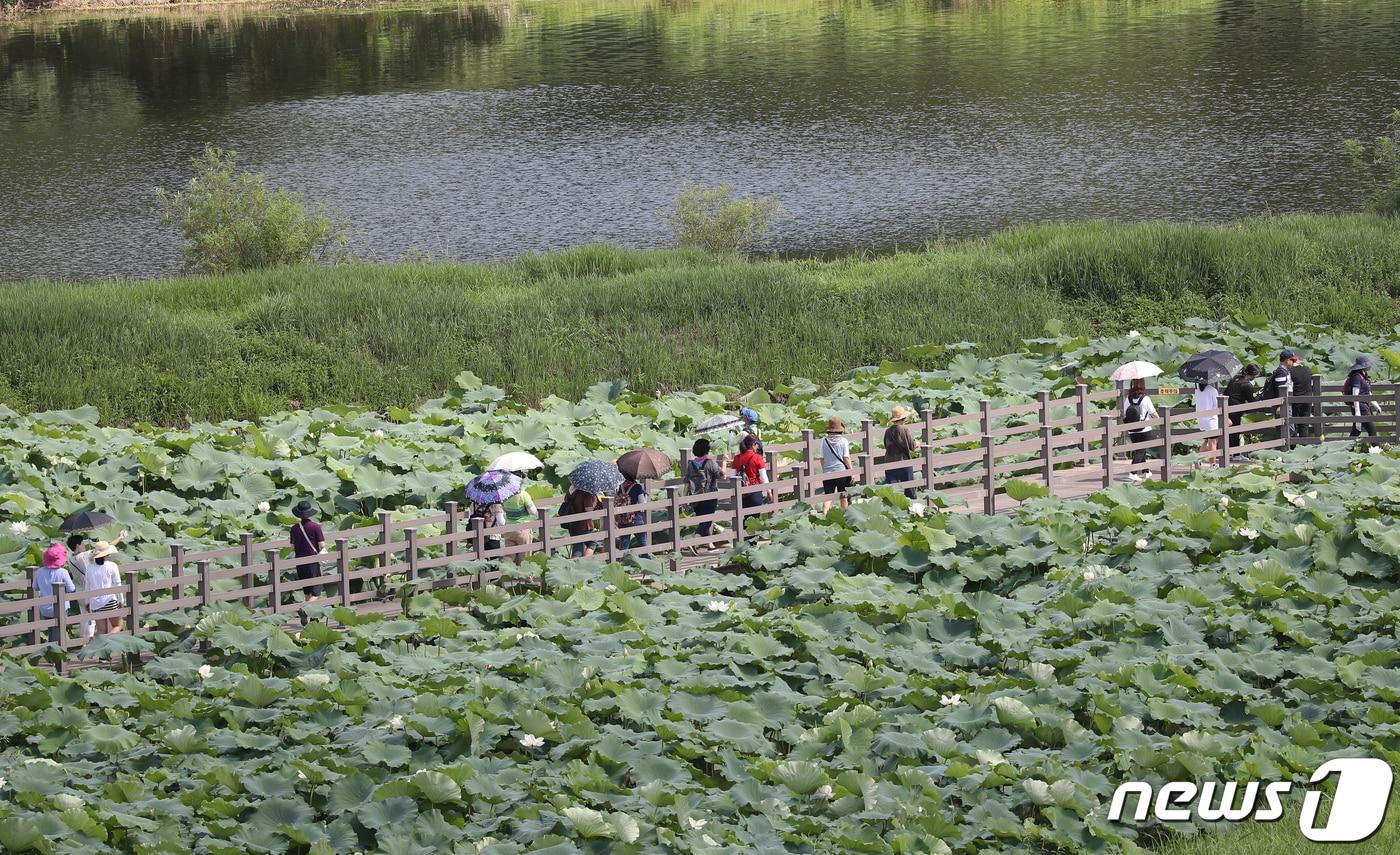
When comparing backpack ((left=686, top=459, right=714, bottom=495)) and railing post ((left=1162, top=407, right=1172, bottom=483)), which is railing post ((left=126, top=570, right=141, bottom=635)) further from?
railing post ((left=1162, top=407, right=1172, bottom=483))

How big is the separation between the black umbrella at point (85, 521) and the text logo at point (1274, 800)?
10.8m

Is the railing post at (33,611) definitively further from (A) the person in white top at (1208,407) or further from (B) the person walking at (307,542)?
(A) the person in white top at (1208,407)

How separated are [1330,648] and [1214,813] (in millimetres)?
2886

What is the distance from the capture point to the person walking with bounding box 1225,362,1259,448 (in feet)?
68.8

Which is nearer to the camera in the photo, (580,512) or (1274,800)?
(1274,800)

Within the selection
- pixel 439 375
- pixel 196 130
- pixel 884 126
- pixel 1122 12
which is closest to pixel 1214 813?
pixel 439 375

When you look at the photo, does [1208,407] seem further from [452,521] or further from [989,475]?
[452,521]

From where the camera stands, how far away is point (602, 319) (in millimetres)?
31609

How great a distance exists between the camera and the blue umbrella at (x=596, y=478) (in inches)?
671

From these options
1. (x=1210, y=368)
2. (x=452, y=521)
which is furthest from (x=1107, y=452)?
(x=452, y=521)

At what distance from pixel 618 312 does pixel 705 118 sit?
96.7 feet

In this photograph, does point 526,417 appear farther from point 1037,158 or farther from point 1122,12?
point 1122,12

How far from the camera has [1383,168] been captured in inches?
1847

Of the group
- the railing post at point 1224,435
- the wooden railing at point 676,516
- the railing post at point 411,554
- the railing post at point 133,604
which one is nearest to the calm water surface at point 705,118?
the wooden railing at point 676,516
